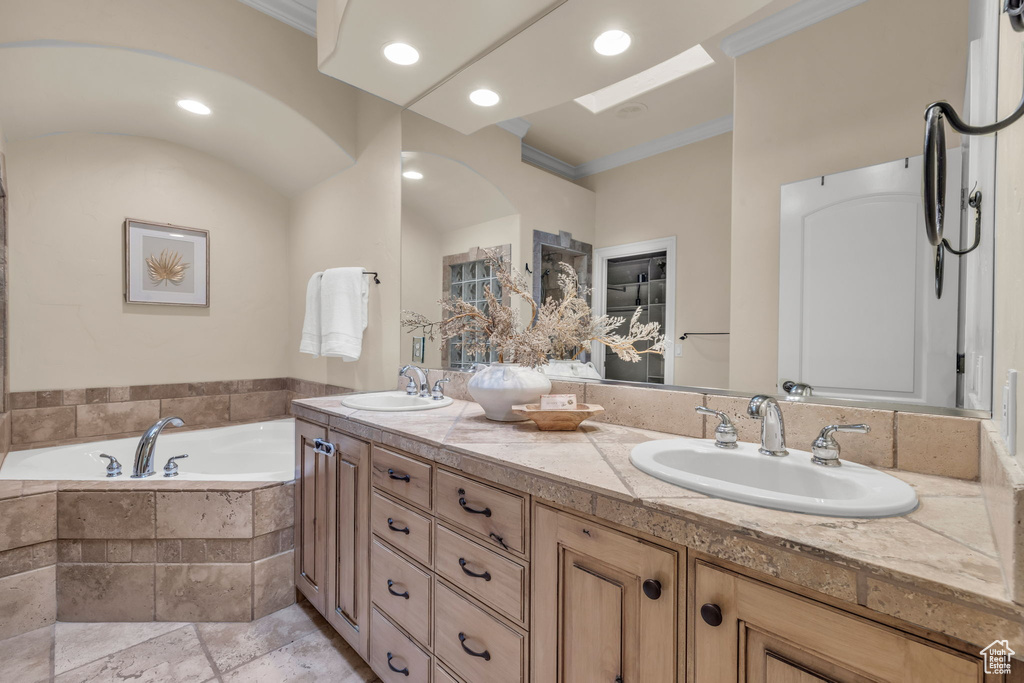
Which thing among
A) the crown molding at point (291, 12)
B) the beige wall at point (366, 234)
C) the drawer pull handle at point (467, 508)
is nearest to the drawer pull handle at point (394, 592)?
the drawer pull handle at point (467, 508)

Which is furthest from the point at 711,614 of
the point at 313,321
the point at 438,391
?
the point at 313,321

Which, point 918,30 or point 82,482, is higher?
point 918,30

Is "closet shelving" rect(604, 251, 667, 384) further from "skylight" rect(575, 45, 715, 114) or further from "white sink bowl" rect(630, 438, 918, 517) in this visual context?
"skylight" rect(575, 45, 715, 114)

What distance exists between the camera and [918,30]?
3.05 ft

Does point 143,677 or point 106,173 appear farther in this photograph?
point 106,173

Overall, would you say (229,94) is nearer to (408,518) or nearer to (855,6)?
(408,518)

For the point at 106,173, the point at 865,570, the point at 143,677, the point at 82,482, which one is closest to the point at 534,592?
the point at 865,570

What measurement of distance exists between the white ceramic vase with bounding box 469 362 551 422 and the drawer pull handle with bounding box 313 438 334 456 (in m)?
0.58

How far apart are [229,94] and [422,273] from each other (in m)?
1.47

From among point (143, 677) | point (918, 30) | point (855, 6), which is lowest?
point (143, 677)

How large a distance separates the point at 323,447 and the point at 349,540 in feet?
1.13

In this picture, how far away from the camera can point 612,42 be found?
1.48m

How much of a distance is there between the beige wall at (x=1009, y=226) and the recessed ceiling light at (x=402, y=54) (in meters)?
1.69

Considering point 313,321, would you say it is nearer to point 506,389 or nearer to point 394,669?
point 506,389
